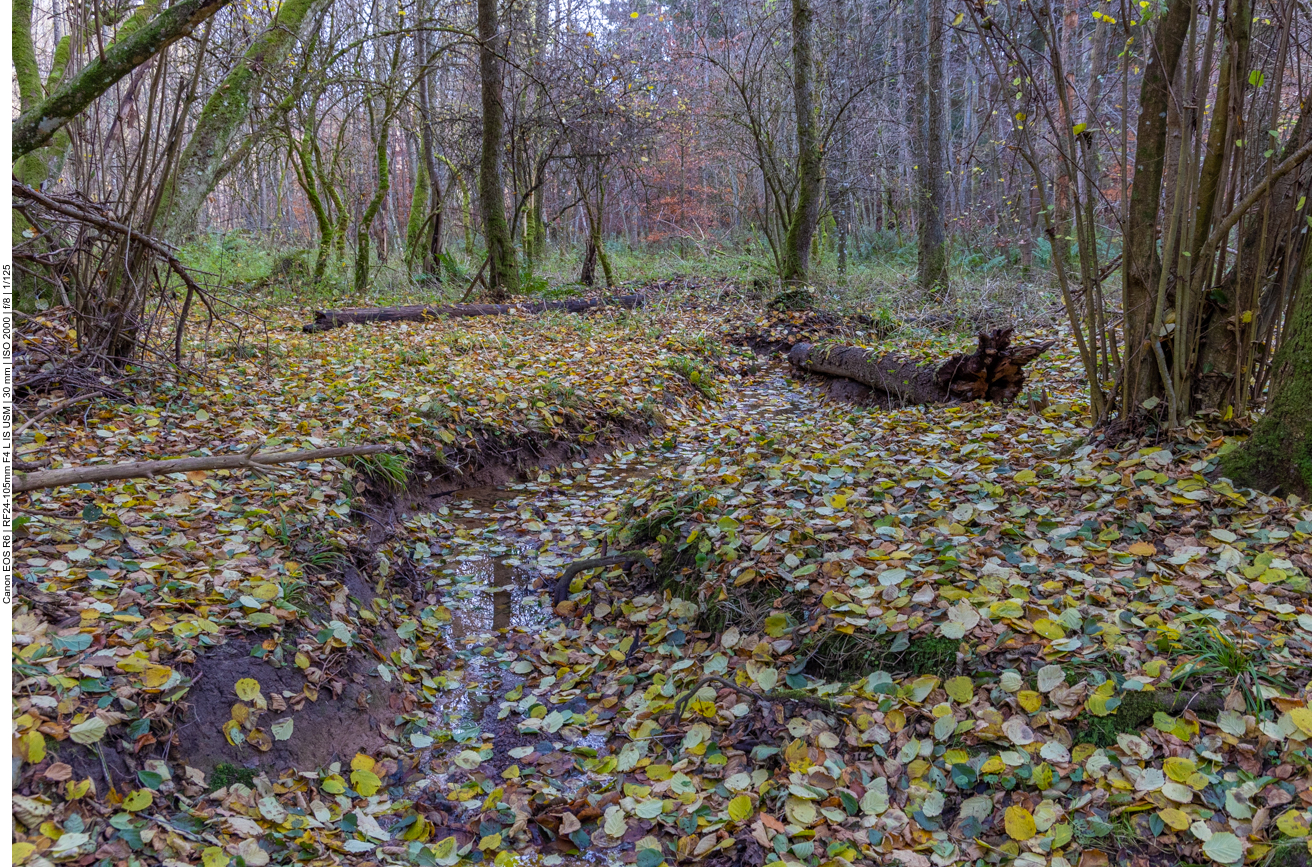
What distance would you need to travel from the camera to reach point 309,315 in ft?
32.0

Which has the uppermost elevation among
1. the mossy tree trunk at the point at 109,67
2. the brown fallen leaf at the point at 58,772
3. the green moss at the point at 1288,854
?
the mossy tree trunk at the point at 109,67

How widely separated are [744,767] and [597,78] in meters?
12.3

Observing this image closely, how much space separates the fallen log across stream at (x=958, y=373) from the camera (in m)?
5.85

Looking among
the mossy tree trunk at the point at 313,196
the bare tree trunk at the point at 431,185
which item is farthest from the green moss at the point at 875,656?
the mossy tree trunk at the point at 313,196

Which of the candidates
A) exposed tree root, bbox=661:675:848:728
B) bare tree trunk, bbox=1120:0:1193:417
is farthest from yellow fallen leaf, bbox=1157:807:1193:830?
bare tree trunk, bbox=1120:0:1193:417

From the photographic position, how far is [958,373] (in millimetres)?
6094

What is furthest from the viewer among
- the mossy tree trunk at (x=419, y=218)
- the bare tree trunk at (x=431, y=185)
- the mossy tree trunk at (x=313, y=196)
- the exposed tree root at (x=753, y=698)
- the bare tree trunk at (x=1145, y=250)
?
the mossy tree trunk at (x=419, y=218)

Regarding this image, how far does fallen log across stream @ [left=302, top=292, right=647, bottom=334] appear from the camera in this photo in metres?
8.94

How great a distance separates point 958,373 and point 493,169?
7.92 m

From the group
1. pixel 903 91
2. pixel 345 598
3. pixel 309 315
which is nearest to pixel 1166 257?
pixel 345 598

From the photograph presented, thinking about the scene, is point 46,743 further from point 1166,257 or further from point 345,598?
point 1166,257

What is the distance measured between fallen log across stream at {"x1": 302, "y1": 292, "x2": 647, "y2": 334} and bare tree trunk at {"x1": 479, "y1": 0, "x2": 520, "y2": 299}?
0.95m

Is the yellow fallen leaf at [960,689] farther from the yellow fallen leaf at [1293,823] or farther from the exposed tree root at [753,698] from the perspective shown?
the yellow fallen leaf at [1293,823]

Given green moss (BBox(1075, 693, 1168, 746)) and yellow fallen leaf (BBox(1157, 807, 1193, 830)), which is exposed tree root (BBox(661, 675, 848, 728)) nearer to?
green moss (BBox(1075, 693, 1168, 746))
